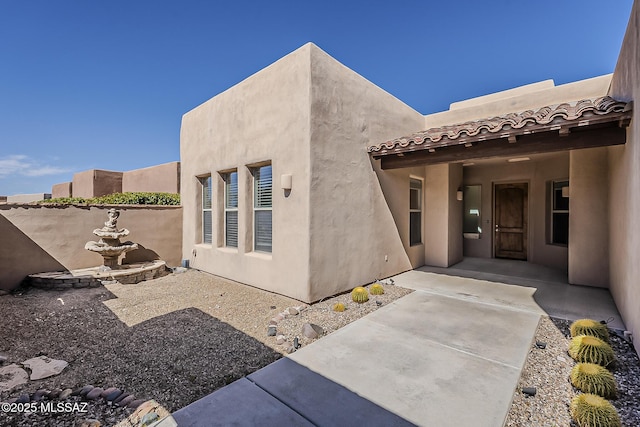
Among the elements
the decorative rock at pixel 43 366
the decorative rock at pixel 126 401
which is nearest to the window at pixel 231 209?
the decorative rock at pixel 43 366

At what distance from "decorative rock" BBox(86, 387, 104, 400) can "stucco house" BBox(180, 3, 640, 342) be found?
11.7 ft

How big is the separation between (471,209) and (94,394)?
39.1 feet

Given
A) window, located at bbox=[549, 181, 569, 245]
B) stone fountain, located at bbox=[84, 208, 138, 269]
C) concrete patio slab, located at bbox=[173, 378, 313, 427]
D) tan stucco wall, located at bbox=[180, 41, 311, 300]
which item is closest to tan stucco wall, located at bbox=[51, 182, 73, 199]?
stone fountain, located at bbox=[84, 208, 138, 269]

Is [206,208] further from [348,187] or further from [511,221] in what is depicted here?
[511,221]

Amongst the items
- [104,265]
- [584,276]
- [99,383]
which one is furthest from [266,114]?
[584,276]

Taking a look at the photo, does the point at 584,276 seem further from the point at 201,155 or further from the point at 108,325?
the point at 201,155

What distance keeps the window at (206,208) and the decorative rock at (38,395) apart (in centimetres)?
659

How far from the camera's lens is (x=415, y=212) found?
9367mm

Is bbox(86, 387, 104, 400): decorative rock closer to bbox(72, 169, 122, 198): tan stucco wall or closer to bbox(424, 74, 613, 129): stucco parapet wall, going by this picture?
bbox(424, 74, 613, 129): stucco parapet wall

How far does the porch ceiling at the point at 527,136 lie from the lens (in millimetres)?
4664

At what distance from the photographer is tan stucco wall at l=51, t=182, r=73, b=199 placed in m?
20.3

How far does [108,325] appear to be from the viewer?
513 cm

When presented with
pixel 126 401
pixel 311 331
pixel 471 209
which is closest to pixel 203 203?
pixel 311 331

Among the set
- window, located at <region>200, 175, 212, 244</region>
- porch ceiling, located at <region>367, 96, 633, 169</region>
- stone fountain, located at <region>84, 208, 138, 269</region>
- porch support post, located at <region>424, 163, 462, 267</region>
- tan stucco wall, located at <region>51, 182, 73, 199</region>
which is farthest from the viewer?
tan stucco wall, located at <region>51, 182, 73, 199</region>
